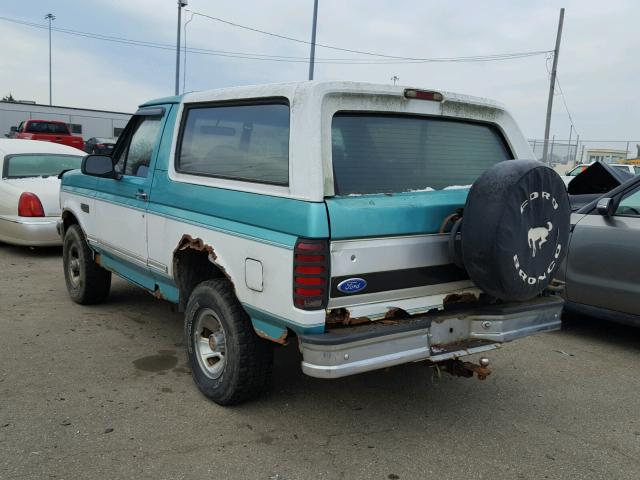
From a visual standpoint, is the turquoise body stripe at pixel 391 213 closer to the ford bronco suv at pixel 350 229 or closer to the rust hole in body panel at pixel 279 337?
the ford bronco suv at pixel 350 229

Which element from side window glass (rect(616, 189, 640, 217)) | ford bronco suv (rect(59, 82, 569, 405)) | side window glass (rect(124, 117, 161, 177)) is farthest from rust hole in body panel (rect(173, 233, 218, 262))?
side window glass (rect(616, 189, 640, 217))

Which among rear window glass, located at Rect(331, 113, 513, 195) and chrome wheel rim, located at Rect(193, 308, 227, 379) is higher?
rear window glass, located at Rect(331, 113, 513, 195)

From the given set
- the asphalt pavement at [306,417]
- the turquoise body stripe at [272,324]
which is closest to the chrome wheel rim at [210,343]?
the asphalt pavement at [306,417]

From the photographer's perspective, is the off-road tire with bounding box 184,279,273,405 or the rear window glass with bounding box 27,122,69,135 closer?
the off-road tire with bounding box 184,279,273,405

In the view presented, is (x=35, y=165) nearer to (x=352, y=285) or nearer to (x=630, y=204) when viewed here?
(x=352, y=285)

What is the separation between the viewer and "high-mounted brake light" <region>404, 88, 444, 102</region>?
340 cm

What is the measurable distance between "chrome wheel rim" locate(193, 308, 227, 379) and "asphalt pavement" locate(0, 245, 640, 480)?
22 centimetres

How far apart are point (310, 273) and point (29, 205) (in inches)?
255

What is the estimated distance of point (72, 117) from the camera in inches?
1533

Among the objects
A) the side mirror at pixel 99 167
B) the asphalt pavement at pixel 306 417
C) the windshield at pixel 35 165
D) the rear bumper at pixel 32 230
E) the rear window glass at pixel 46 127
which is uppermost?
the rear window glass at pixel 46 127

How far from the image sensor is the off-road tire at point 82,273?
18.2 ft

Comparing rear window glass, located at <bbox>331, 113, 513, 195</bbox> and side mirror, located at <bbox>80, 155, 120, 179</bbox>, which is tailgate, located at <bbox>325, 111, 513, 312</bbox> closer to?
rear window glass, located at <bbox>331, 113, 513, 195</bbox>

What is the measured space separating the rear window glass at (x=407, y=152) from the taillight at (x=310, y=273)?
1.25 ft

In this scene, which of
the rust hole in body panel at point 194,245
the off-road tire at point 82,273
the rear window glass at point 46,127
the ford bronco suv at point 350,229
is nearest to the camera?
the ford bronco suv at point 350,229
